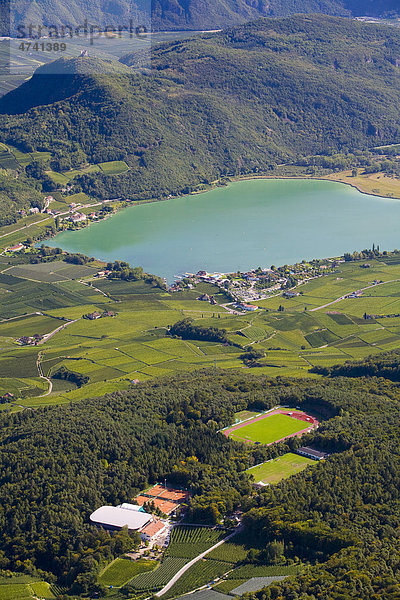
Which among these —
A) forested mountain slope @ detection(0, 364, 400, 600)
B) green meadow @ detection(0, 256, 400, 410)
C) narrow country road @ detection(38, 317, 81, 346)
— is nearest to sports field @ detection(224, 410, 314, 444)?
forested mountain slope @ detection(0, 364, 400, 600)

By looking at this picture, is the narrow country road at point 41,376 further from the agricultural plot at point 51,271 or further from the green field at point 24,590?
the green field at point 24,590

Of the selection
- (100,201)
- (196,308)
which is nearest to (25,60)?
(100,201)

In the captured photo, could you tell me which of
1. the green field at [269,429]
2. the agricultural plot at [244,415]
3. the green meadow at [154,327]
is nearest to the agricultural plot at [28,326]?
the green meadow at [154,327]

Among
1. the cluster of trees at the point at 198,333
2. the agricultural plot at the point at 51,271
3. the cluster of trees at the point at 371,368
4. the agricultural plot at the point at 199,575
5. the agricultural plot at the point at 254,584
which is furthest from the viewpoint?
the agricultural plot at the point at 51,271

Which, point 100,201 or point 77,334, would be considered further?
point 100,201

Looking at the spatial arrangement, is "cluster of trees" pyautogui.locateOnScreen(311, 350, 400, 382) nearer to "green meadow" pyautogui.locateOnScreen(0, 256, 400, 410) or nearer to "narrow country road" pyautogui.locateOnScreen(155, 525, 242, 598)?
"green meadow" pyautogui.locateOnScreen(0, 256, 400, 410)

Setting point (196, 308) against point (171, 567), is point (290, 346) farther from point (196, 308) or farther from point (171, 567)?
point (171, 567)
